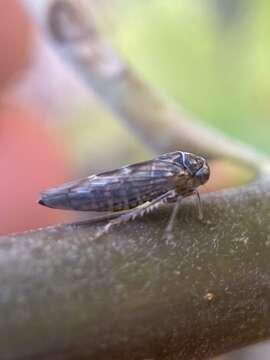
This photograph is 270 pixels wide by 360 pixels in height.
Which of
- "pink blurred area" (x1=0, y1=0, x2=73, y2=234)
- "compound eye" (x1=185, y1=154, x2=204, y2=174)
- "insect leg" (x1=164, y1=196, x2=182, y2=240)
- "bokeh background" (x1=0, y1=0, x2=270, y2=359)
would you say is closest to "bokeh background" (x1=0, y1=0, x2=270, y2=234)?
"bokeh background" (x1=0, y1=0, x2=270, y2=359)

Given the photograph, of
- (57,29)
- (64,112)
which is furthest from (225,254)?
(64,112)

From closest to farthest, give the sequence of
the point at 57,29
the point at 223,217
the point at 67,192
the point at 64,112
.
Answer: the point at 223,217, the point at 67,192, the point at 57,29, the point at 64,112

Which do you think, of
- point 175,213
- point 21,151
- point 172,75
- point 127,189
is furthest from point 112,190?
point 172,75

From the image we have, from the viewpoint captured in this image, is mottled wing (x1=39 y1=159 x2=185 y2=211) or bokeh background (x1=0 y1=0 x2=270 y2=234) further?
bokeh background (x1=0 y1=0 x2=270 y2=234)

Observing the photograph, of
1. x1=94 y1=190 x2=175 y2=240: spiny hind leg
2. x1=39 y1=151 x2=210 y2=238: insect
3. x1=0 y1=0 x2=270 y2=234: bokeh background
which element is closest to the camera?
x1=94 y1=190 x2=175 y2=240: spiny hind leg

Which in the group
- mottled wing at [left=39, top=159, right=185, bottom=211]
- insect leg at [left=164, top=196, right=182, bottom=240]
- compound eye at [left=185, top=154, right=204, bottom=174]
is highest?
compound eye at [left=185, top=154, right=204, bottom=174]

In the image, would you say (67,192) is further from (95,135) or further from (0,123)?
(95,135)

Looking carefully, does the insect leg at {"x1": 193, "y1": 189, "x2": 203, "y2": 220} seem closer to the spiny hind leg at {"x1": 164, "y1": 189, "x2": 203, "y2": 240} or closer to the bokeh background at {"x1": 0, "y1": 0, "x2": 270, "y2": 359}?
the spiny hind leg at {"x1": 164, "y1": 189, "x2": 203, "y2": 240}

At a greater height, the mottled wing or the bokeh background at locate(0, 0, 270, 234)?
the bokeh background at locate(0, 0, 270, 234)
